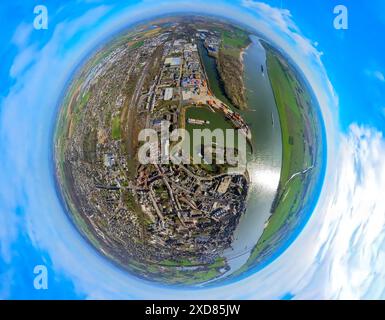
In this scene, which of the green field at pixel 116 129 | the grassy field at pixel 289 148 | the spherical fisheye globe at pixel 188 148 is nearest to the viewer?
the spherical fisheye globe at pixel 188 148

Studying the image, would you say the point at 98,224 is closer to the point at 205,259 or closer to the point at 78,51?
the point at 205,259

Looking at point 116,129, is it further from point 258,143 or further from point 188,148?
point 258,143

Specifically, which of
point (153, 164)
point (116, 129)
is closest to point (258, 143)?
point (153, 164)

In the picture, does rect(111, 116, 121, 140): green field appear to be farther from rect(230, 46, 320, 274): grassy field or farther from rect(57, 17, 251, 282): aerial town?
rect(230, 46, 320, 274): grassy field

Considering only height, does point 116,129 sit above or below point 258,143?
above

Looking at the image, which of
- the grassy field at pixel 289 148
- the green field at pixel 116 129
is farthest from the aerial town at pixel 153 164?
the grassy field at pixel 289 148

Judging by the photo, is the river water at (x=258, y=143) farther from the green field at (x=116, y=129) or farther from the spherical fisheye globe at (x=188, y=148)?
the green field at (x=116, y=129)

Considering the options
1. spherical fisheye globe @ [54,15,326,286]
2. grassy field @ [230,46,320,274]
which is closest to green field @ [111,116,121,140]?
spherical fisheye globe @ [54,15,326,286]

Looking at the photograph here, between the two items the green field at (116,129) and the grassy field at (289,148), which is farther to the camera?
the grassy field at (289,148)
